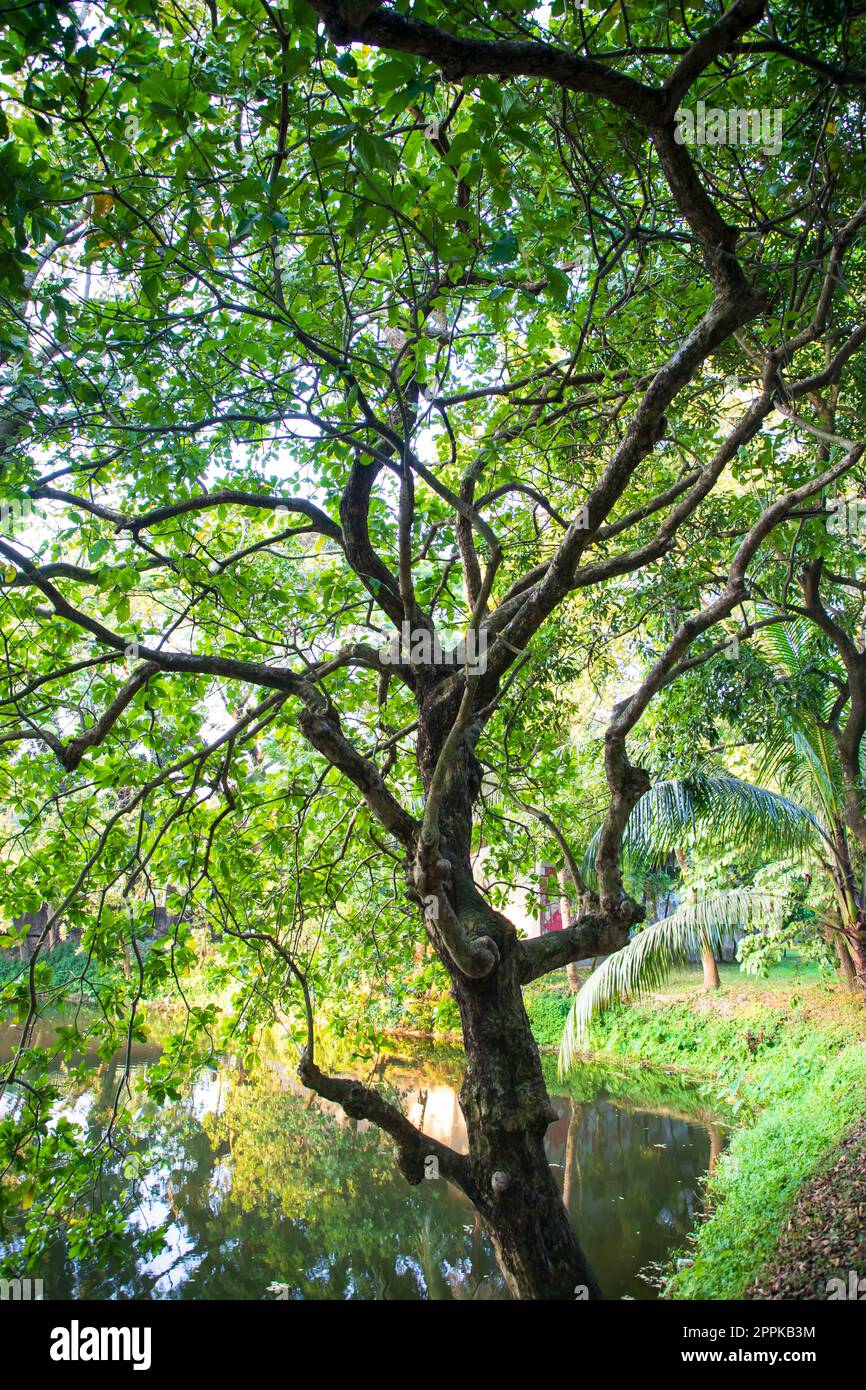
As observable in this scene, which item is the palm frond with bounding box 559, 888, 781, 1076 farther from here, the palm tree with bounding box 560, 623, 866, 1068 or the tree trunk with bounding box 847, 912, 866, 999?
the tree trunk with bounding box 847, 912, 866, 999

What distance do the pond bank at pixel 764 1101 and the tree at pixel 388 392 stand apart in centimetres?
319


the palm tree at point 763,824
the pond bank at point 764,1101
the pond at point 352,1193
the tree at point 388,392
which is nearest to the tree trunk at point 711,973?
the pond bank at point 764,1101

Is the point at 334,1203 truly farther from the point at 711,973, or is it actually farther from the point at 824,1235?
the point at 711,973

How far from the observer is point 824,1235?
577cm

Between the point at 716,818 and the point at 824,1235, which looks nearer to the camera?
the point at 824,1235

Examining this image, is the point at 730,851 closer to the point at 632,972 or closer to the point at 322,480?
the point at 632,972

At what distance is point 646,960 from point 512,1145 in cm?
561

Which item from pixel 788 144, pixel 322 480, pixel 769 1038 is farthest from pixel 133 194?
pixel 769 1038

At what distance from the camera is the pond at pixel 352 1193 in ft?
27.7

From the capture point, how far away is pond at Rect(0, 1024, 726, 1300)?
8453 mm

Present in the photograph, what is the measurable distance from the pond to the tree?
3.08 metres

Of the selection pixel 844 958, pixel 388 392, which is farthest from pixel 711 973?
pixel 388 392

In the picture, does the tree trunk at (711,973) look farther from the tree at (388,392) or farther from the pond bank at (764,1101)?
the tree at (388,392)

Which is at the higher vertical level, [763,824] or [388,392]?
[388,392]
